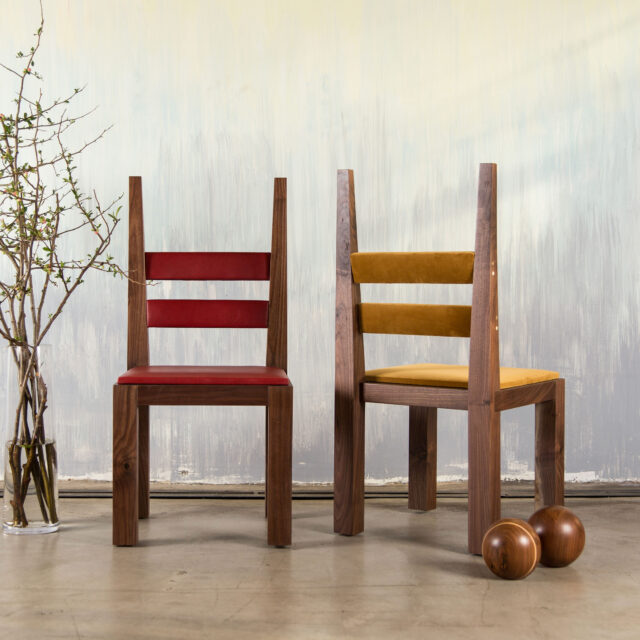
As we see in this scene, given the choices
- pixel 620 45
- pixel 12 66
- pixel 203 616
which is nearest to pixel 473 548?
pixel 203 616

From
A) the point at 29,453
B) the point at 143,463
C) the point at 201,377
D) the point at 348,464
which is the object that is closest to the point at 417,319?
the point at 348,464

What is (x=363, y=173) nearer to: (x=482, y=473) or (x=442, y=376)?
(x=442, y=376)

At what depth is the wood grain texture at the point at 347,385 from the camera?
2.61m

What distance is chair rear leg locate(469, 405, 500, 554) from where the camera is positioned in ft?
7.71

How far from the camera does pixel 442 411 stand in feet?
11.3

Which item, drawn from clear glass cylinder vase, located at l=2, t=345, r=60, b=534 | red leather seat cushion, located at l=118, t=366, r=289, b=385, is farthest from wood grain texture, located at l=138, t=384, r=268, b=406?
clear glass cylinder vase, located at l=2, t=345, r=60, b=534

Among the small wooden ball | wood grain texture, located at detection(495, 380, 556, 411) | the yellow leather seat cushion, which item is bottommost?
the small wooden ball

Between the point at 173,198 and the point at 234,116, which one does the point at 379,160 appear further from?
the point at 173,198

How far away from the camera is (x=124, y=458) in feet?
7.97

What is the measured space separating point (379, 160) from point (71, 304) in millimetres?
1311

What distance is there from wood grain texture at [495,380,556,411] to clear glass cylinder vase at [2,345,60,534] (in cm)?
135

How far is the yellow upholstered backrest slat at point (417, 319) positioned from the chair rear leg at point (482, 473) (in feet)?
0.76

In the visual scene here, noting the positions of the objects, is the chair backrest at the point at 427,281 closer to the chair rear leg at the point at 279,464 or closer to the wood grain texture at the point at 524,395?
the wood grain texture at the point at 524,395

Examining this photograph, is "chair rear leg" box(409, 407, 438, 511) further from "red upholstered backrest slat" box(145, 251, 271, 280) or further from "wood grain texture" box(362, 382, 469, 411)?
"red upholstered backrest slat" box(145, 251, 271, 280)
